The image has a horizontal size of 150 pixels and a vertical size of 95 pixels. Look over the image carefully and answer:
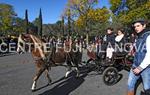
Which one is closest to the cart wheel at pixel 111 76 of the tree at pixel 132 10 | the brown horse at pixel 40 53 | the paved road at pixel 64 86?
the paved road at pixel 64 86

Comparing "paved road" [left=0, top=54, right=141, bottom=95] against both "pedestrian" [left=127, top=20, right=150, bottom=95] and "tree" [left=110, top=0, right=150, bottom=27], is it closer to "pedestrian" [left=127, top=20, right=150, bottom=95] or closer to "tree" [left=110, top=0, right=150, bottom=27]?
"pedestrian" [left=127, top=20, right=150, bottom=95]

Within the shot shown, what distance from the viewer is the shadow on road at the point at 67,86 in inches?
353

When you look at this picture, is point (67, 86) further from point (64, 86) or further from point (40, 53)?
point (40, 53)

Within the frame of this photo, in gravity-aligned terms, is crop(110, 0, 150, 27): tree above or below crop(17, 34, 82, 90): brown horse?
above

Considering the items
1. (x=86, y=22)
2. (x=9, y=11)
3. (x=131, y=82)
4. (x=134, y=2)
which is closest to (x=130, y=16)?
(x=134, y=2)

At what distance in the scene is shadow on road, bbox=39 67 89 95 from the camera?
8.96 metres

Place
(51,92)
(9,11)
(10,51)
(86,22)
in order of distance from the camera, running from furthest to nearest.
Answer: (9,11) < (86,22) < (10,51) < (51,92)

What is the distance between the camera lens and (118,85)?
→ 33.0ft

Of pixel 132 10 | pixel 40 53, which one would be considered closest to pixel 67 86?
pixel 40 53

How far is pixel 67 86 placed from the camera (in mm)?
9969

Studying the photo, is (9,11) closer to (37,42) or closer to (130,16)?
(130,16)

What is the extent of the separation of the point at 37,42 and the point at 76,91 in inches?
76.3

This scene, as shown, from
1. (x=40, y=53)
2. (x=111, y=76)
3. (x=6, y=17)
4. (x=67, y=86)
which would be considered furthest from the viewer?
(x=6, y=17)

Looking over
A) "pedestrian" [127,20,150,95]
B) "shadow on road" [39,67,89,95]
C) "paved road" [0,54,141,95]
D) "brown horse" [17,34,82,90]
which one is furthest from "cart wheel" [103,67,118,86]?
"pedestrian" [127,20,150,95]
